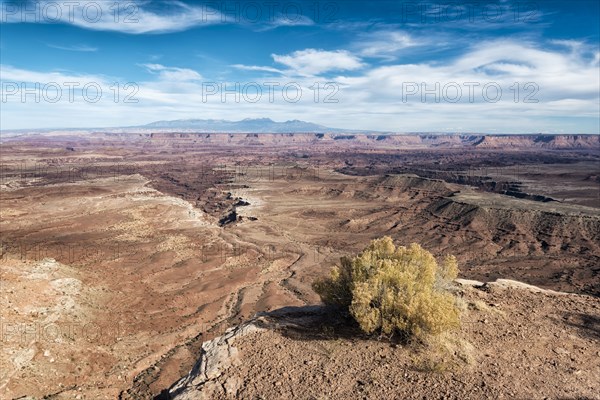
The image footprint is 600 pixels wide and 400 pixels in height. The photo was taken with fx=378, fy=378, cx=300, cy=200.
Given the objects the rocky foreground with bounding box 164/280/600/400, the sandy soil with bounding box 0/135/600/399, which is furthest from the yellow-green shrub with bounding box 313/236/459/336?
the sandy soil with bounding box 0/135/600/399

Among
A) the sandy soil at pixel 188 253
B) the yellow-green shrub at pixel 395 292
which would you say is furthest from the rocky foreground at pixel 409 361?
the sandy soil at pixel 188 253

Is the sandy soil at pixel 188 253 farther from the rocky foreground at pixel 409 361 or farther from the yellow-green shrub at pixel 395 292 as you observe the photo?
the yellow-green shrub at pixel 395 292

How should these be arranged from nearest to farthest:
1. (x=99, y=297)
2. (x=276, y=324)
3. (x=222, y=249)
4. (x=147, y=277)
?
(x=276, y=324)
(x=99, y=297)
(x=147, y=277)
(x=222, y=249)

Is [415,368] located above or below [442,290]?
below

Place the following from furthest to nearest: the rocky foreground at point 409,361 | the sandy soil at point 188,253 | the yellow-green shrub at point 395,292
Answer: the sandy soil at point 188,253 < the yellow-green shrub at point 395,292 < the rocky foreground at point 409,361

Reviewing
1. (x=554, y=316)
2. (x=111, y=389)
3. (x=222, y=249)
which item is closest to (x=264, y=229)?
(x=222, y=249)

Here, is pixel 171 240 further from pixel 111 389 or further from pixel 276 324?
pixel 276 324

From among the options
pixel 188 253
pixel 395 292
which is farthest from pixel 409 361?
pixel 188 253
